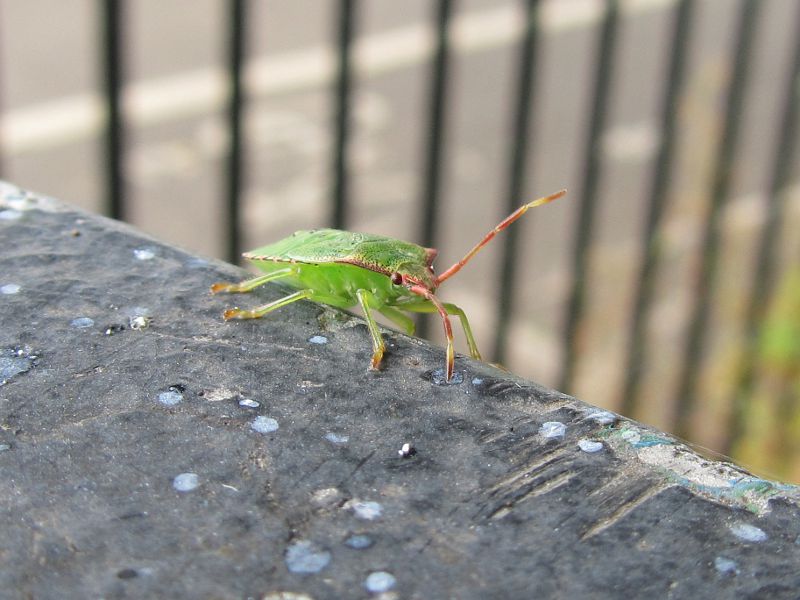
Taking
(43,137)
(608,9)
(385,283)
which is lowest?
(43,137)

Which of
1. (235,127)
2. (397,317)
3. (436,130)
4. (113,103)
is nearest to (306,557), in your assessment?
(397,317)

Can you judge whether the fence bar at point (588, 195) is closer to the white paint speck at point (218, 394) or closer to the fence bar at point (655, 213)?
the fence bar at point (655, 213)

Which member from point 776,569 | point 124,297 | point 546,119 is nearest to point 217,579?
point 776,569

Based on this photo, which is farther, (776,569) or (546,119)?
(546,119)

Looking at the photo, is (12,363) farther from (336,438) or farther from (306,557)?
(306,557)

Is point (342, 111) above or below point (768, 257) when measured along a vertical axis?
above

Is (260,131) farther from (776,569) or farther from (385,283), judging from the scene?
(776,569)
